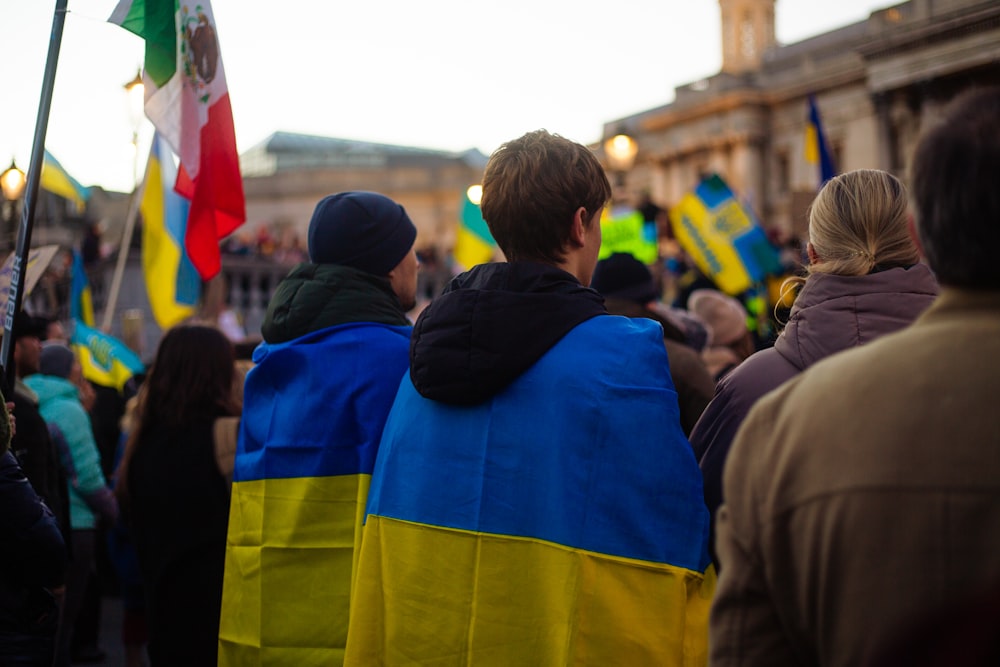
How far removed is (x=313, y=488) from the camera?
3.15 meters

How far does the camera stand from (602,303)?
241 cm

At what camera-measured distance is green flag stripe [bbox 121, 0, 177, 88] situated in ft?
14.2

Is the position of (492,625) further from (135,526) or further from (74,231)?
(74,231)

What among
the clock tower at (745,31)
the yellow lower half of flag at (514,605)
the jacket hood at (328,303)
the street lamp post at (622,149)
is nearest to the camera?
the yellow lower half of flag at (514,605)

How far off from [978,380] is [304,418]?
7.19 ft

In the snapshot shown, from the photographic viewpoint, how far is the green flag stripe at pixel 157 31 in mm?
4336

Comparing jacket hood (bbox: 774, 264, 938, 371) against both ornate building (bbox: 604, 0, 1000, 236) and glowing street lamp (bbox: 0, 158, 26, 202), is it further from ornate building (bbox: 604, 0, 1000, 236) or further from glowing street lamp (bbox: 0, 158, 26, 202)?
ornate building (bbox: 604, 0, 1000, 236)

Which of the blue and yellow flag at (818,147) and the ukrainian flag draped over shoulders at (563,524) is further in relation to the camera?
the blue and yellow flag at (818,147)

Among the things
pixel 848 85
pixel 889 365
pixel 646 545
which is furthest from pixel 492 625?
pixel 848 85

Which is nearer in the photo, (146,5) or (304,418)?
(304,418)

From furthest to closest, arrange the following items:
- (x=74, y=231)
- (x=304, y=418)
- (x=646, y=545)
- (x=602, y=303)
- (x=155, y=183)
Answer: (x=74, y=231) < (x=155, y=183) < (x=304, y=418) < (x=602, y=303) < (x=646, y=545)

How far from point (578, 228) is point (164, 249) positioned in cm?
725

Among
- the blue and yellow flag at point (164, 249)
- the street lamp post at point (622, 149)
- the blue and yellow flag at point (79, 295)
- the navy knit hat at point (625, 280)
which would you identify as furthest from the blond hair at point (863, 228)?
the street lamp post at point (622, 149)

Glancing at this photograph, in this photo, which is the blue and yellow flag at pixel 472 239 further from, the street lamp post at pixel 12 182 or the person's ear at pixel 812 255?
the person's ear at pixel 812 255
